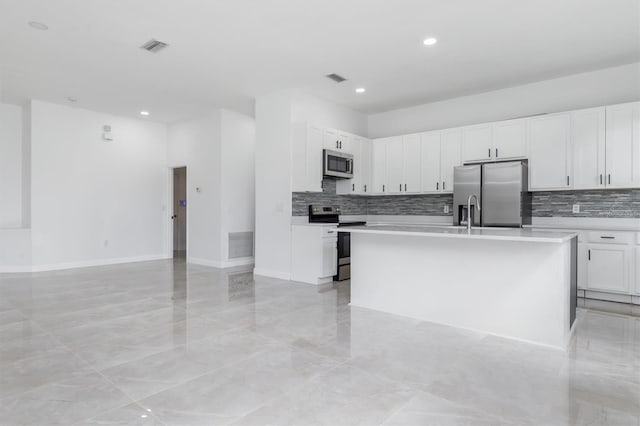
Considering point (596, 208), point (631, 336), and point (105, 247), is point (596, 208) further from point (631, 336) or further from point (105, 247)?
point (105, 247)

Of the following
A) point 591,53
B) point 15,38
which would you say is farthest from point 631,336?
point 15,38

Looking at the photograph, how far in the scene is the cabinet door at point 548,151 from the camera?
4.90 m

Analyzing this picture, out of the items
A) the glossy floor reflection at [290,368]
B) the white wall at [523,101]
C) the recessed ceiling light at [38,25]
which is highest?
the recessed ceiling light at [38,25]

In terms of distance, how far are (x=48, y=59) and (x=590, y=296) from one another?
723 centimetres

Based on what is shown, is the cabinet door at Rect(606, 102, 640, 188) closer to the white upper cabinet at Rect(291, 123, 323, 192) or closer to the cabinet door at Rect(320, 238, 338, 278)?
the cabinet door at Rect(320, 238, 338, 278)

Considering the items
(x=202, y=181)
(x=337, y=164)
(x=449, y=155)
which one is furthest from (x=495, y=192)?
(x=202, y=181)

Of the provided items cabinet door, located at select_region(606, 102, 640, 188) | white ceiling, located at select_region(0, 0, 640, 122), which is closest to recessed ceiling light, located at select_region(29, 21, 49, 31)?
white ceiling, located at select_region(0, 0, 640, 122)

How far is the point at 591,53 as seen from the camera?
4391mm

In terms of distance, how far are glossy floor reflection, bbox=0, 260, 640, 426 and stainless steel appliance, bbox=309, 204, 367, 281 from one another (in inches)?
60.9

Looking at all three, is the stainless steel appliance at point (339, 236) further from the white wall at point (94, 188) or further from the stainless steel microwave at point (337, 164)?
the white wall at point (94, 188)

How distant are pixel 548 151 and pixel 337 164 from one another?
295cm

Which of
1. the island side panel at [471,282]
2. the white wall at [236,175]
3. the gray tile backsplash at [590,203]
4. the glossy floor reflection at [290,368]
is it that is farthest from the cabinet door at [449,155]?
the white wall at [236,175]

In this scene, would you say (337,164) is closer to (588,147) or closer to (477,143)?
(477,143)

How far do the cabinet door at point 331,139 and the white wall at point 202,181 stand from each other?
2.19 m
